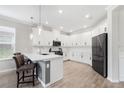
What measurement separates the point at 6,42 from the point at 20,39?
682 mm

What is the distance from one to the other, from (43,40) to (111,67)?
4.08m

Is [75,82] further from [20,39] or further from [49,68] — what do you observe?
[20,39]

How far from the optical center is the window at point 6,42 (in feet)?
15.1

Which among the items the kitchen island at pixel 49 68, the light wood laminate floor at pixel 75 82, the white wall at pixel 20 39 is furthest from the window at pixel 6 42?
the kitchen island at pixel 49 68

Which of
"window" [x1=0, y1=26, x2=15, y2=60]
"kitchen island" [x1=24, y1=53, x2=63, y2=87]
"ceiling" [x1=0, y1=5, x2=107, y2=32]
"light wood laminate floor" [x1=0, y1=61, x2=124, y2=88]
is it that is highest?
"ceiling" [x1=0, y1=5, x2=107, y2=32]

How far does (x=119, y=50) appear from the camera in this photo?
333cm

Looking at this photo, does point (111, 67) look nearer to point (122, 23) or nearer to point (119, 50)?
point (119, 50)

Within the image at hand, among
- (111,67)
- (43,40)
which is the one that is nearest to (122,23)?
(111,67)

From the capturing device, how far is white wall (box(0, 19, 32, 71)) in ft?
14.7

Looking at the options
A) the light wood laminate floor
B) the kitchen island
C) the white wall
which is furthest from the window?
the kitchen island

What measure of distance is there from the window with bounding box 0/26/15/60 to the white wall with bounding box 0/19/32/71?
0.24m

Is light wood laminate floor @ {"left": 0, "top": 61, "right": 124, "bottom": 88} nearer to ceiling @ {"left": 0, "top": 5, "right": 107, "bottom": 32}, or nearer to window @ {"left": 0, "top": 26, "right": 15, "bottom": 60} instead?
window @ {"left": 0, "top": 26, "right": 15, "bottom": 60}

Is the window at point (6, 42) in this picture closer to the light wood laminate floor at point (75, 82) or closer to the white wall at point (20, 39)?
the white wall at point (20, 39)

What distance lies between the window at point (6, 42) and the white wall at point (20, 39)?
0.77 ft
